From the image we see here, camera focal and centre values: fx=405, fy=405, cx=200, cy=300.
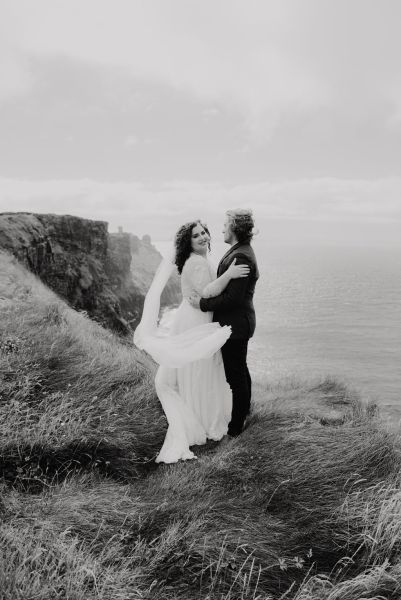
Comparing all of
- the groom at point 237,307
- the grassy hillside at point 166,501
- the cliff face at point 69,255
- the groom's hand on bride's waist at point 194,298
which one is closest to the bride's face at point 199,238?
the groom at point 237,307

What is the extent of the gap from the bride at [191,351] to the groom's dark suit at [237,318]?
13 centimetres

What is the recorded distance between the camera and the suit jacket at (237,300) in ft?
16.1

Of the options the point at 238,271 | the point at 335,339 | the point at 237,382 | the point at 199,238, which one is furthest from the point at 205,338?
the point at 335,339

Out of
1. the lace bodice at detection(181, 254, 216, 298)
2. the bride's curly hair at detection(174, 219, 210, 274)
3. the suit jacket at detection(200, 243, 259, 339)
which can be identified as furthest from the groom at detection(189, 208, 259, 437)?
the bride's curly hair at detection(174, 219, 210, 274)

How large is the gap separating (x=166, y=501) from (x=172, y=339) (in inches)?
86.8

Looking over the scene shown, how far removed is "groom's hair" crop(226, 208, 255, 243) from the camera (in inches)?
192

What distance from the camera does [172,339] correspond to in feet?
17.6

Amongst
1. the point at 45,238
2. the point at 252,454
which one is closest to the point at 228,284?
the point at 252,454

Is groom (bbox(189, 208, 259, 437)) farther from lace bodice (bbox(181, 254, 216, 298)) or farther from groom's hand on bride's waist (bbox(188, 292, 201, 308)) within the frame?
lace bodice (bbox(181, 254, 216, 298))

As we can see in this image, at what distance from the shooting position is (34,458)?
12.9ft

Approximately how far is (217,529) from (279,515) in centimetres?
66

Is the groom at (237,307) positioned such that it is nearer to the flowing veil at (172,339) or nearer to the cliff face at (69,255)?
the flowing veil at (172,339)

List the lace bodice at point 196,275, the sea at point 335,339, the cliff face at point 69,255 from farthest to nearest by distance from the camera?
the sea at point 335,339 → the cliff face at point 69,255 → the lace bodice at point 196,275

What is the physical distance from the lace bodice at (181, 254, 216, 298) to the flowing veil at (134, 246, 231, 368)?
12.8 inches
